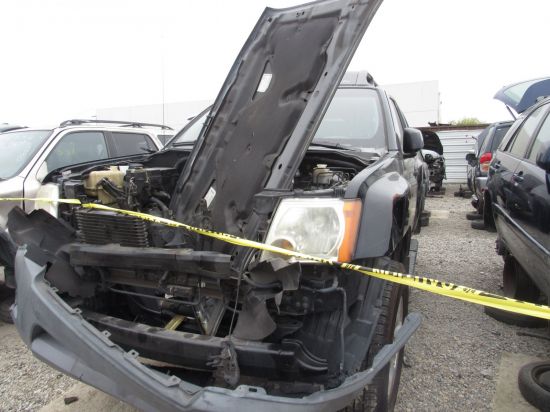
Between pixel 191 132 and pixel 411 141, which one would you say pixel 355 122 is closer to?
pixel 411 141

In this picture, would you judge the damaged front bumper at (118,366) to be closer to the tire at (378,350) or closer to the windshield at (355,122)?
the tire at (378,350)

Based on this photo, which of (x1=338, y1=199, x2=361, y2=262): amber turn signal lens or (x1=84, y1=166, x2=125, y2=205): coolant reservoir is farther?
(x1=84, y1=166, x2=125, y2=205): coolant reservoir

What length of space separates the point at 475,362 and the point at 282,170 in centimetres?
226

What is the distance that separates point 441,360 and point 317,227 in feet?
6.76

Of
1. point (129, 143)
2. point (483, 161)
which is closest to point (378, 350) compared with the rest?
point (129, 143)

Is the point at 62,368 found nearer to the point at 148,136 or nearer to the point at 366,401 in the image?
the point at 366,401

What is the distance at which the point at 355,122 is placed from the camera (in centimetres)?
358

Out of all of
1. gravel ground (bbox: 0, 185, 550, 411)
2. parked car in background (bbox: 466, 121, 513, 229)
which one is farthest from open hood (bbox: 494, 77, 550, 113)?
gravel ground (bbox: 0, 185, 550, 411)

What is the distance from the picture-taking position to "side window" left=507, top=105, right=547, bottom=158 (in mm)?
3939

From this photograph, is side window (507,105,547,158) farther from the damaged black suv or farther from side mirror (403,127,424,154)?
the damaged black suv

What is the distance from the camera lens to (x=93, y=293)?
2506mm

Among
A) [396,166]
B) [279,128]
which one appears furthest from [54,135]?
[396,166]

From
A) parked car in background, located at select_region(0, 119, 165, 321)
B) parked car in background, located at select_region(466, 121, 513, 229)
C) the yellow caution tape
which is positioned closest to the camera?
the yellow caution tape

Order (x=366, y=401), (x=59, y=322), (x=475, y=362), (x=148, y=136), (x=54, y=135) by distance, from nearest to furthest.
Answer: (x=59, y=322), (x=366, y=401), (x=475, y=362), (x=54, y=135), (x=148, y=136)
